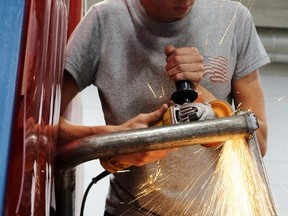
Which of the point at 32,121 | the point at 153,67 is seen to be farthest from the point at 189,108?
the point at 32,121

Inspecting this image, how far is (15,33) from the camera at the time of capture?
0.46 m

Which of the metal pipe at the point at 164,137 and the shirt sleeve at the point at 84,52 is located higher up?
the shirt sleeve at the point at 84,52

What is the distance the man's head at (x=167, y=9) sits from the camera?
115cm

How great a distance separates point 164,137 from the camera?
2.46ft

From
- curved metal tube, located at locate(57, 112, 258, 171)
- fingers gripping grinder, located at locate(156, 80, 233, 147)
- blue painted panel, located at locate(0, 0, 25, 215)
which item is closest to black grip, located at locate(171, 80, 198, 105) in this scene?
fingers gripping grinder, located at locate(156, 80, 233, 147)

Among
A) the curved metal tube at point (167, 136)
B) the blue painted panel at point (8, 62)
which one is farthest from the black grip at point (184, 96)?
the blue painted panel at point (8, 62)

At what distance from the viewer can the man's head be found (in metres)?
1.15

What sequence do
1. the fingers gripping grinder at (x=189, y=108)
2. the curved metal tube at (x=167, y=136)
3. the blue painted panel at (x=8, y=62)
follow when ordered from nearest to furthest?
the blue painted panel at (x=8, y=62) → the curved metal tube at (x=167, y=136) → the fingers gripping grinder at (x=189, y=108)

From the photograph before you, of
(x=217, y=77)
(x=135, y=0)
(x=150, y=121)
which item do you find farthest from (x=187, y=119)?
(x=135, y=0)

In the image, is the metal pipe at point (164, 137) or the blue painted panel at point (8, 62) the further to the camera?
the metal pipe at point (164, 137)

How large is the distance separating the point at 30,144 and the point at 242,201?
49 centimetres

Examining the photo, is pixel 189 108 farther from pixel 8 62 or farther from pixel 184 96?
pixel 8 62

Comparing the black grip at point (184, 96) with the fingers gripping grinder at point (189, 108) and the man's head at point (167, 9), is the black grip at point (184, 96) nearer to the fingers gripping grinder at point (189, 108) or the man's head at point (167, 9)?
the fingers gripping grinder at point (189, 108)

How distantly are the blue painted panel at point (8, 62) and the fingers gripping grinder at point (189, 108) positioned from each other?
1.43ft
